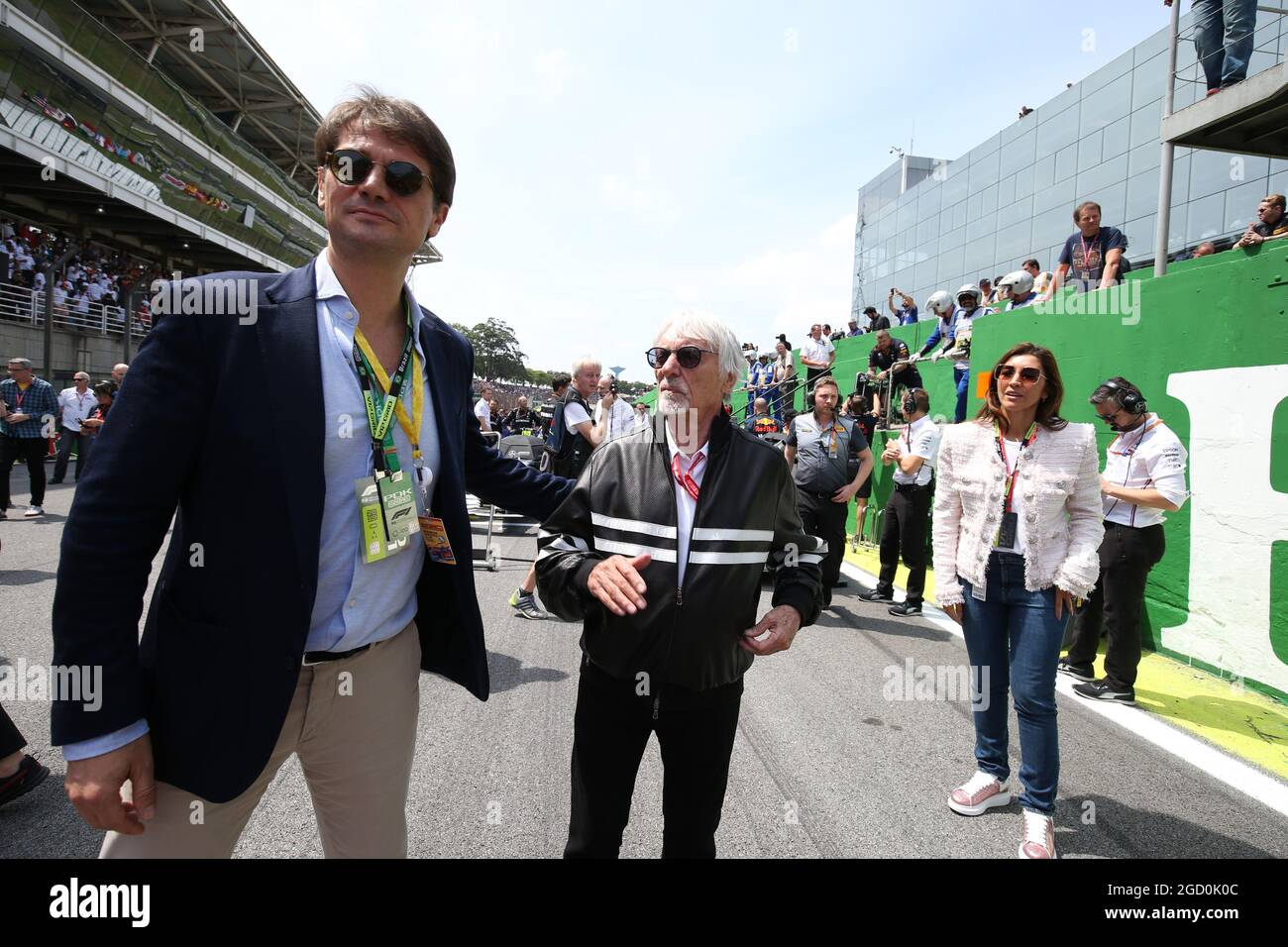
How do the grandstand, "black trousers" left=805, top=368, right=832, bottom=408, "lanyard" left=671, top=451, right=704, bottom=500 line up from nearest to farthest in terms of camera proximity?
"lanyard" left=671, top=451, right=704, bottom=500
"black trousers" left=805, top=368, right=832, bottom=408
the grandstand

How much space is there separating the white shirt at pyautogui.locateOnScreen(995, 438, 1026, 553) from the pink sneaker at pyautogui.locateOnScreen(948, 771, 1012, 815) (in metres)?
1.07

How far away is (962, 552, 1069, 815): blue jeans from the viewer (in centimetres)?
283

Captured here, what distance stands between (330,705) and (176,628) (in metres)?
0.37

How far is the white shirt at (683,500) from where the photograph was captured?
197 cm

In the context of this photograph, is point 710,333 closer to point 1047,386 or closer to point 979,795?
point 1047,386

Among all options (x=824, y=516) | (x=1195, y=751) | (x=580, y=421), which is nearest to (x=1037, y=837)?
(x=1195, y=751)

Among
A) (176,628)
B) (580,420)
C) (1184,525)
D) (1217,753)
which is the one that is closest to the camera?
(176,628)

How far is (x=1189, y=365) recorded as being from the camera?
549cm

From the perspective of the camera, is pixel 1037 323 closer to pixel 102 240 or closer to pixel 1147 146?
pixel 1147 146

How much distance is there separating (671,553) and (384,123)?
1.30 metres

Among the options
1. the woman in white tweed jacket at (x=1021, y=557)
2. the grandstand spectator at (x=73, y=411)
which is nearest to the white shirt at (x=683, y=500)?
the woman in white tweed jacket at (x=1021, y=557)

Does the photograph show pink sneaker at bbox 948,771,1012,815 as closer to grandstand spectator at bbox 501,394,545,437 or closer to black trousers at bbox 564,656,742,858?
black trousers at bbox 564,656,742,858

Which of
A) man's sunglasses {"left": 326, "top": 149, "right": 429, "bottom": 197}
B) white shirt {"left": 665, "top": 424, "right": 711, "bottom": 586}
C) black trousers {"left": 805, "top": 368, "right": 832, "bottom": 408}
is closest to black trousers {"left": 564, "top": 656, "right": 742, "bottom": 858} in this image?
white shirt {"left": 665, "top": 424, "right": 711, "bottom": 586}
